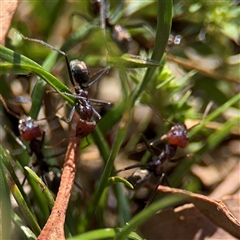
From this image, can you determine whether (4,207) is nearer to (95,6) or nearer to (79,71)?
(79,71)

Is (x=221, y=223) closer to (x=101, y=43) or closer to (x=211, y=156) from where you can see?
(x=211, y=156)

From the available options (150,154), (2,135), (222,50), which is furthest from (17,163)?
(222,50)

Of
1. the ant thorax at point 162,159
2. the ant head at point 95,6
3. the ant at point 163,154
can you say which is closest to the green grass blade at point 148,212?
the ant at point 163,154

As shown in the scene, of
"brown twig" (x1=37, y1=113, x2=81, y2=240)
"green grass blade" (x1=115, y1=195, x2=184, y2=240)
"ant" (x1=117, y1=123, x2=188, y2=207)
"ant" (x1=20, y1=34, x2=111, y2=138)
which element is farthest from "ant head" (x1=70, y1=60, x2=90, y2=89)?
"green grass blade" (x1=115, y1=195, x2=184, y2=240)

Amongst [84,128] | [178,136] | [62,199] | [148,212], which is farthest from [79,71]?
[148,212]

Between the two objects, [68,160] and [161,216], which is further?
[161,216]
